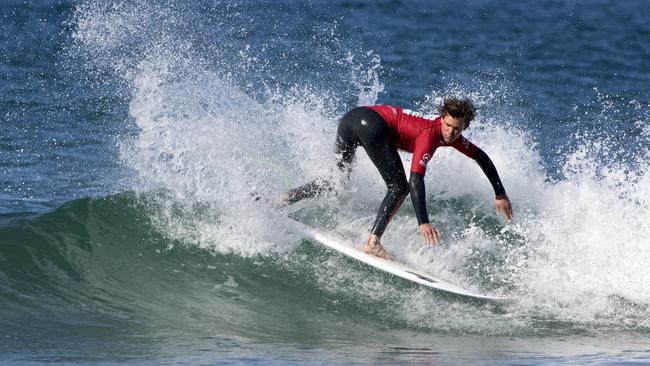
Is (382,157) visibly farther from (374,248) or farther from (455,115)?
(455,115)

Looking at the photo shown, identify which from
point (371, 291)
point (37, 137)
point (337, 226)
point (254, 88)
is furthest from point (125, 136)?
point (371, 291)

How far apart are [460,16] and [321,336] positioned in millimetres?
18308

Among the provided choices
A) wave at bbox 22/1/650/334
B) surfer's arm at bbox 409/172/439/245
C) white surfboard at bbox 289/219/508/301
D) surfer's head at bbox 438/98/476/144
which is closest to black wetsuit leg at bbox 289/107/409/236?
white surfboard at bbox 289/219/508/301

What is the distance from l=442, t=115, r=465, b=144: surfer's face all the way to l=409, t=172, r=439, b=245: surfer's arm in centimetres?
39

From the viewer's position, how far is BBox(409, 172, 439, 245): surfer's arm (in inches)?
281

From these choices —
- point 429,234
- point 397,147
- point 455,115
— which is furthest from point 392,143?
point 429,234

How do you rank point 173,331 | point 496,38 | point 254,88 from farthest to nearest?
1. point 496,38
2. point 254,88
3. point 173,331

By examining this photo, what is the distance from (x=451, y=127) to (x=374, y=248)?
4.19ft

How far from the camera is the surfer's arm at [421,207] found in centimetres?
714

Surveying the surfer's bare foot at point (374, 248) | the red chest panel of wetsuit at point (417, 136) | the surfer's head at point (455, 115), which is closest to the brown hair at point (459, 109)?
the surfer's head at point (455, 115)

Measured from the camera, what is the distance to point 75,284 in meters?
7.49

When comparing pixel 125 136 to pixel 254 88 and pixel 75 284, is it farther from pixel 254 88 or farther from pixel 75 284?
pixel 75 284

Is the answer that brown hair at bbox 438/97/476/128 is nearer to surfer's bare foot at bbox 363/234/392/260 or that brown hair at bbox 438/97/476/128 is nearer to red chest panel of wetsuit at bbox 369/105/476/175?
red chest panel of wetsuit at bbox 369/105/476/175

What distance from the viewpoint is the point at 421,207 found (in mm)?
7246
